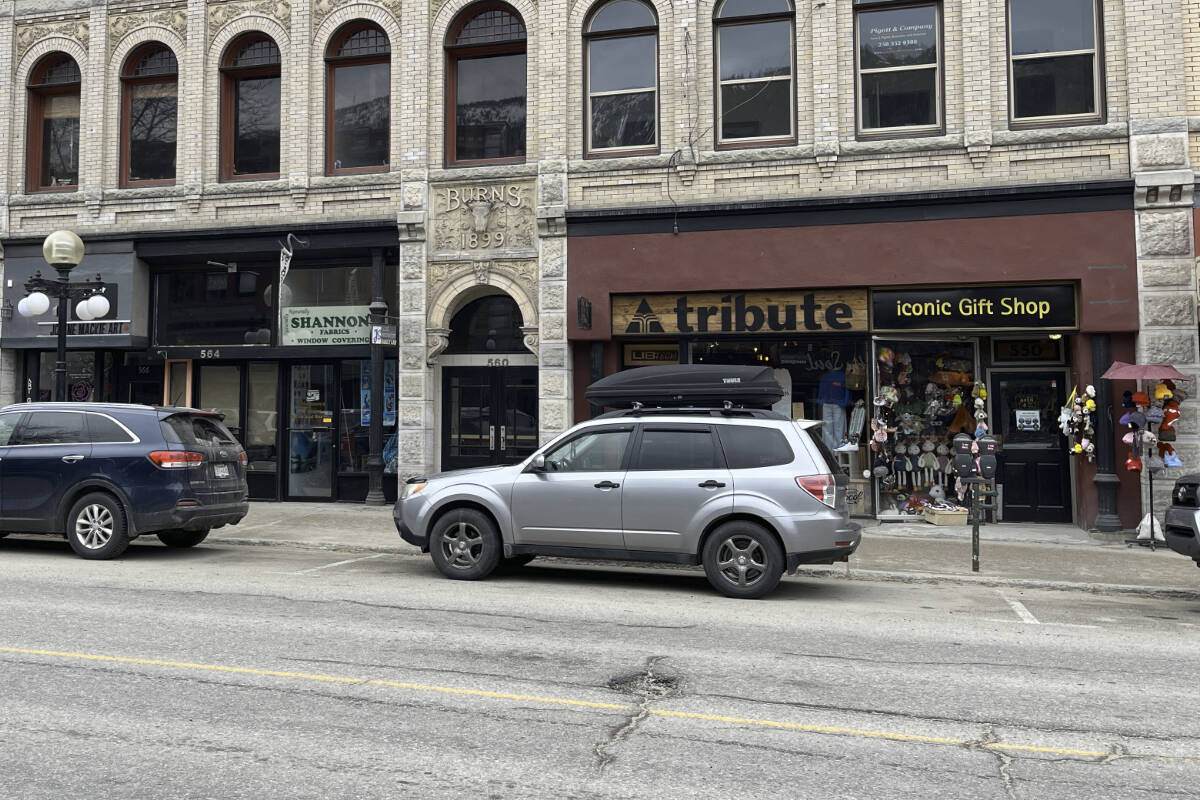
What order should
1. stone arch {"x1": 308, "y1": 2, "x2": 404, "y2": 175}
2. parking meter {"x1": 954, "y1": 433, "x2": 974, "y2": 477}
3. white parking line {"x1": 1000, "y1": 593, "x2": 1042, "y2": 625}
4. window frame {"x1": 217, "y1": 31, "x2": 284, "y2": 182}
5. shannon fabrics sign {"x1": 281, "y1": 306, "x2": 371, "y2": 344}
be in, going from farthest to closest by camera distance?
window frame {"x1": 217, "y1": 31, "x2": 284, "y2": 182}, shannon fabrics sign {"x1": 281, "y1": 306, "x2": 371, "y2": 344}, stone arch {"x1": 308, "y1": 2, "x2": 404, "y2": 175}, parking meter {"x1": 954, "y1": 433, "x2": 974, "y2": 477}, white parking line {"x1": 1000, "y1": 593, "x2": 1042, "y2": 625}

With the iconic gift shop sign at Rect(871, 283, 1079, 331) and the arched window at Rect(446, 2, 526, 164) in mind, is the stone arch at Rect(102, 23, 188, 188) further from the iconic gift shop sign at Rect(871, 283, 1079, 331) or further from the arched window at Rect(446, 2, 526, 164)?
the iconic gift shop sign at Rect(871, 283, 1079, 331)

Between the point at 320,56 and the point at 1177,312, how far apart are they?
46.7ft

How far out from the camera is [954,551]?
1166 cm

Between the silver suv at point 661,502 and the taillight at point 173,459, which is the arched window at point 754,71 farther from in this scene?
the taillight at point 173,459

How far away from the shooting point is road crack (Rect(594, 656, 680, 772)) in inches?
174

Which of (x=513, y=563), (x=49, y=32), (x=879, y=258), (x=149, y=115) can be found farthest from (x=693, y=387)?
(x=49, y=32)

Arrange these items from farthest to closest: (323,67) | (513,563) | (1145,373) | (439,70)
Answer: (323,67) < (439,70) < (1145,373) < (513,563)

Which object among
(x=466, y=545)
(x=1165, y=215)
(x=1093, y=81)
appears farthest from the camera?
(x=1093, y=81)

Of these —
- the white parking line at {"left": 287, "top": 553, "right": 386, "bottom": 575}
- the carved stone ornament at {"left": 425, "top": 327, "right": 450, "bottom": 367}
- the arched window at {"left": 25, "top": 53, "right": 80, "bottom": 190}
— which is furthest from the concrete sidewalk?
the arched window at {"left": 25, "top": 53, "right": 80, "bottom": 190}

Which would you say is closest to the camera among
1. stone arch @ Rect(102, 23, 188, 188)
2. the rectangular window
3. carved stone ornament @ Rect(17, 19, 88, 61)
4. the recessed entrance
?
the recessed entrance

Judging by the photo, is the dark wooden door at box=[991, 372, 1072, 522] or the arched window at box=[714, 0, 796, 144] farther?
the arched window at box=[714, 0, 796, 144]

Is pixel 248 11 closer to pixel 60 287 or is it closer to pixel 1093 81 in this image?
pixel 60 287

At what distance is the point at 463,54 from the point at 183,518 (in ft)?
31.1

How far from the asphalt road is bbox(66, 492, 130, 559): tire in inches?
53.0
